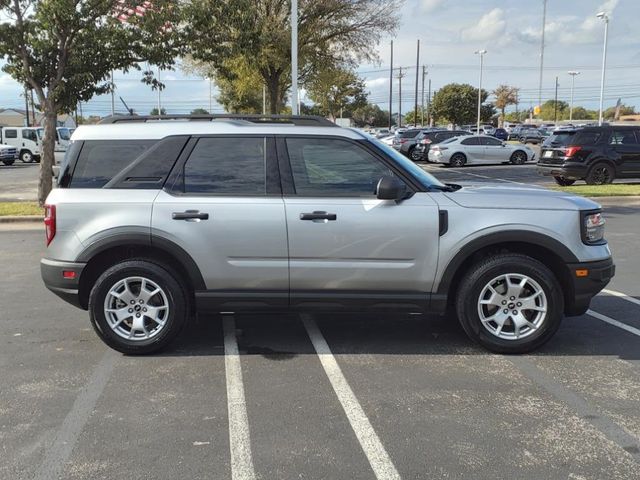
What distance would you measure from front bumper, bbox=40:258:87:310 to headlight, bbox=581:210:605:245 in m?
3.90

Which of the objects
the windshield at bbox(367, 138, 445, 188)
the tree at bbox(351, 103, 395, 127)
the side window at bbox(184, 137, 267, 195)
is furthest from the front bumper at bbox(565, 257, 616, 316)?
the tree at bbox(351, 103, 395, 127)

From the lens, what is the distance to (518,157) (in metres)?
27.7

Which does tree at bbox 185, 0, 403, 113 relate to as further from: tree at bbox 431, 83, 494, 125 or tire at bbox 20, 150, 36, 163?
tree at bbox 431, 83, 494, 125

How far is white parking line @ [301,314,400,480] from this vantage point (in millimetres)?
3086

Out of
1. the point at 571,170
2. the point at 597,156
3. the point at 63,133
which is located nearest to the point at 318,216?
the point at 571,170

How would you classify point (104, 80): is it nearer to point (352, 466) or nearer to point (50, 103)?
point (50, 103)

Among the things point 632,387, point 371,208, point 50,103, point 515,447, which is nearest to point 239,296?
point 371,208

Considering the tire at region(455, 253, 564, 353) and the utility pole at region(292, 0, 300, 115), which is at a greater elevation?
the utility pole at region(292, 0, 300, 115)

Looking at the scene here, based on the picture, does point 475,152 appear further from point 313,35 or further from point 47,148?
point 47,148

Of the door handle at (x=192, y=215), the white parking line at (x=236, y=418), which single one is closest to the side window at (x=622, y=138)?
the white parking line at (x=236, y=418)

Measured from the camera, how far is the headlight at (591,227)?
182 inches

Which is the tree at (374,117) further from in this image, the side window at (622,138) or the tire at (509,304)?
the tire at (509,304)

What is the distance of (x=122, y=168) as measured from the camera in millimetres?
4695

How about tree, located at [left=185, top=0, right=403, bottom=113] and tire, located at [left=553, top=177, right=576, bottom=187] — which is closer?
Answer: tire, located at [left=553, top=177, right=576, bottom=187]
